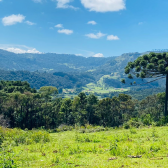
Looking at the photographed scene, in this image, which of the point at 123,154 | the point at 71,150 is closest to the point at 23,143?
the point at 71,150

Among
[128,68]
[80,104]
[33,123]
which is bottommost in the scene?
[33,123]

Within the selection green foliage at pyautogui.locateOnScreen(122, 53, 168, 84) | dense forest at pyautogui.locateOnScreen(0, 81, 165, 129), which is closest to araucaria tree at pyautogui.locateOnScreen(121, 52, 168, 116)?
green foliage at pyautogui.locateOnScreen(122, 53, 168, 84)

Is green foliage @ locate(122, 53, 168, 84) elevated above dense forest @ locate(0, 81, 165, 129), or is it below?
above

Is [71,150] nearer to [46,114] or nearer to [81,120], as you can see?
[81,120]

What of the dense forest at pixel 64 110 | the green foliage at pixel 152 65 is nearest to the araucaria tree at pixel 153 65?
the green foliage at pixel 152 65

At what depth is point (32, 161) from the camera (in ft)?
27.8

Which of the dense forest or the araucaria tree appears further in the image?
the dense forest

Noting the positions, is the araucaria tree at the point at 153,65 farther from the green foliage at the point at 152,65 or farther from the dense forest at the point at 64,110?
the dense forest at the point at 64,110

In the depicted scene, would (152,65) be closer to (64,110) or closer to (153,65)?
(153,65)

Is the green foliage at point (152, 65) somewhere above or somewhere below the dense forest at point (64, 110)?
above

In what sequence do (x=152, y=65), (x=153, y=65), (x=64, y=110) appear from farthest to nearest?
(x=64, y=110), (x=153, y=65), (x=152, y=65)

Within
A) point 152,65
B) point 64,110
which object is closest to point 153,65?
point 152,65

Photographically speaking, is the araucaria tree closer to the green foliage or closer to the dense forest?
the green foliage

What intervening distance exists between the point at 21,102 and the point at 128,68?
27.9 meters
